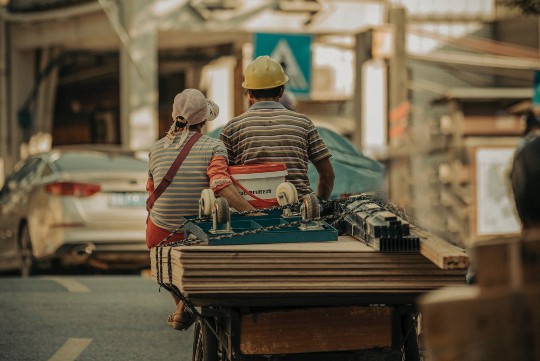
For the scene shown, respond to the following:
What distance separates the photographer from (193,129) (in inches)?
258

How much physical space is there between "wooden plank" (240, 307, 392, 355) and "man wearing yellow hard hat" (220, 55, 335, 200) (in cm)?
141

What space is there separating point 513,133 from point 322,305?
1556 cm

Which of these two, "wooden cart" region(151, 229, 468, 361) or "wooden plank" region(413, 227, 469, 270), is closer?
"wooden plank" region(413, 227, 469, 270)

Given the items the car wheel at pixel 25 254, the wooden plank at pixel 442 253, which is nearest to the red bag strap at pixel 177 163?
the wooden plank at pixel 442 253

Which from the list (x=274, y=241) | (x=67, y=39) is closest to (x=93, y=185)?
(x=274, y=241)

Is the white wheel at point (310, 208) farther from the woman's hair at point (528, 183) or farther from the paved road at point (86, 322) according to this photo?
the paved road at point (86, 322)

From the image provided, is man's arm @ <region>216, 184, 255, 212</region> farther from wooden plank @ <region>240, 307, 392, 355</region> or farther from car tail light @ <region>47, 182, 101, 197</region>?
car tail light @ <region>47, 182, 101, 197</region>

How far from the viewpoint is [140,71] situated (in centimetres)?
2505

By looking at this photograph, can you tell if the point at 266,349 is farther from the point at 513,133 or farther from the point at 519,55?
the point at 519,55

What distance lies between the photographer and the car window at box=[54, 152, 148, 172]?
13609 millimetres

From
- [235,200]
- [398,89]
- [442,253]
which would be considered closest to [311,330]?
[442,253]

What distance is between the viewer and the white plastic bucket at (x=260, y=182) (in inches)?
230

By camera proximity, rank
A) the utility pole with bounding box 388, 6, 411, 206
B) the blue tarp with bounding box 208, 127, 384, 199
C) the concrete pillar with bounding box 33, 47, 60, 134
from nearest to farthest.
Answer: the blue tarp with bounding box 208, 127, 384, 199
the utility pole with bounding box 388, 6, 411, 206
the concrete pillar with bounding box 33, 47, 60, 134

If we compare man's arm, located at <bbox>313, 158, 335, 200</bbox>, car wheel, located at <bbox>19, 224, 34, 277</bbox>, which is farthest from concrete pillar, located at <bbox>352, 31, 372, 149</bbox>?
man's arm, located at <bbox>313, 158, 335, 200</bbox>
